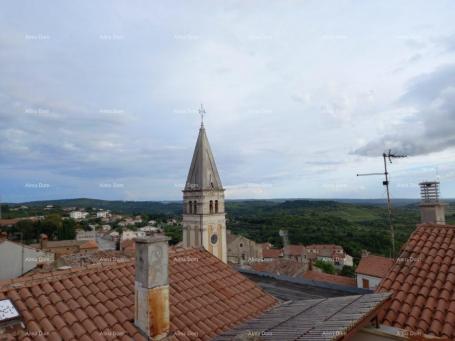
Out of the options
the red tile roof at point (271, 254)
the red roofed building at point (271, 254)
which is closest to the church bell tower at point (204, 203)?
the red roofed building at point (271, 254)

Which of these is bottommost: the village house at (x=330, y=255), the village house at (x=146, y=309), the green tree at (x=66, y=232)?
the village house at (x=330, y=255)

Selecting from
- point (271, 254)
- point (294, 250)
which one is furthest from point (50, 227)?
point (294, 250)

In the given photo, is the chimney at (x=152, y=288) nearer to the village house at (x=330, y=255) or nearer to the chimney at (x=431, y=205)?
the chimney at (x=431, y=205)

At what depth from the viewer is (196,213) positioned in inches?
1121

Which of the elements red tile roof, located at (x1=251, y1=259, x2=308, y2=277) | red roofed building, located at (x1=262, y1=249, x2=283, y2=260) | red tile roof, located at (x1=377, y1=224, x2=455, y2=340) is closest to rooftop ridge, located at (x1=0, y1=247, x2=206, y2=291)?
red tile roof, located at (x1=377, y1=224, x2=455, y2=340)

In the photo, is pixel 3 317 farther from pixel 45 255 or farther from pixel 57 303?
pixel 45 255

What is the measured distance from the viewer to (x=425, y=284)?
6355 mm

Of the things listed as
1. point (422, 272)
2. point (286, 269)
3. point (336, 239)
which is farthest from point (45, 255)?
point (336, 239)

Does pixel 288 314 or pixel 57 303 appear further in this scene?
pixel 288 314

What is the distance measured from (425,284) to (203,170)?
2302cm

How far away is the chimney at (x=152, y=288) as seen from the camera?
525 centimetres

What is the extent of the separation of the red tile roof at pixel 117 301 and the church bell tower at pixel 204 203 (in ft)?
65.7

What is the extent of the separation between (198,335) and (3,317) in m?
2.98

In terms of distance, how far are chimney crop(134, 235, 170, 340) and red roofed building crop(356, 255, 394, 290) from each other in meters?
24.9
